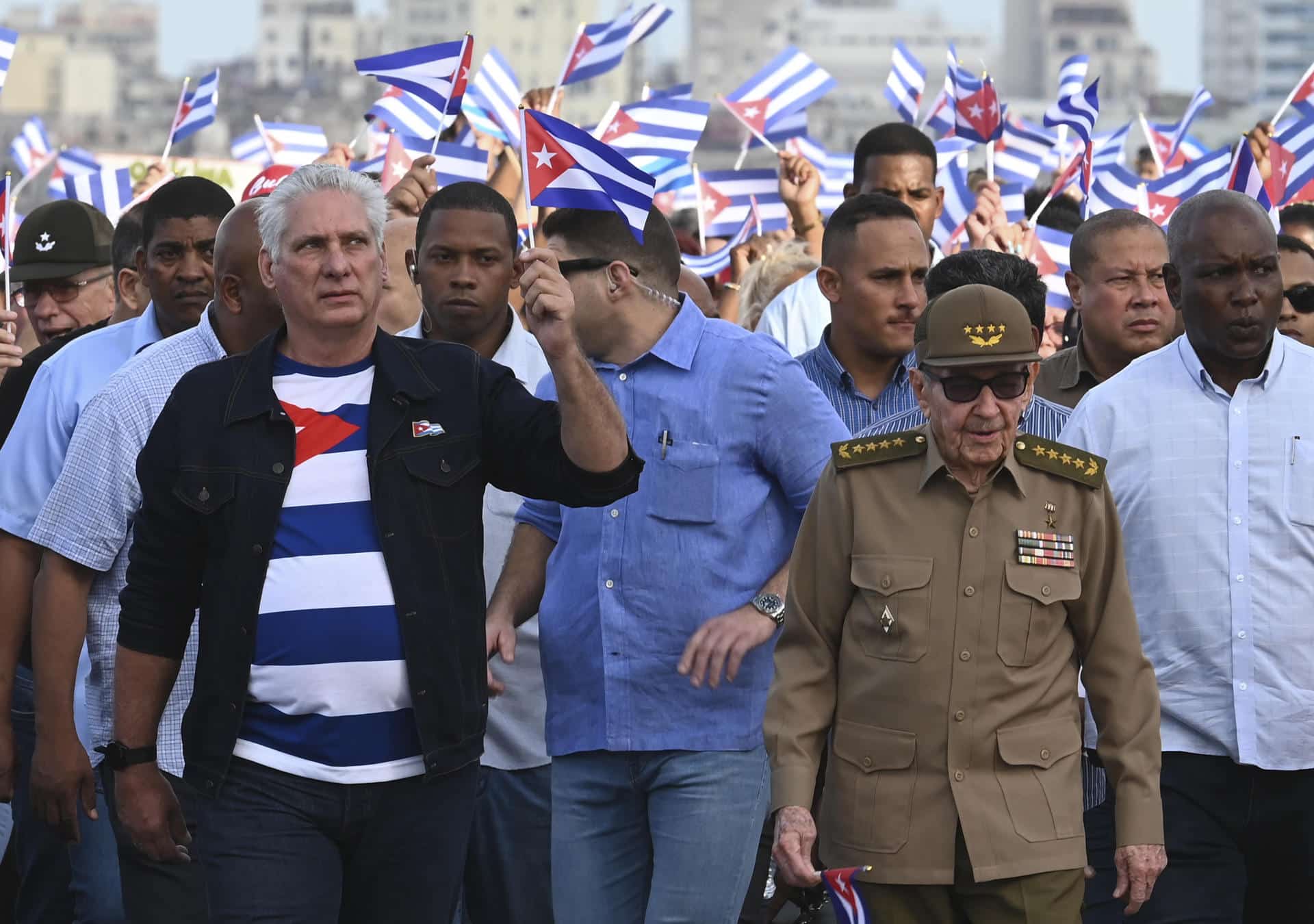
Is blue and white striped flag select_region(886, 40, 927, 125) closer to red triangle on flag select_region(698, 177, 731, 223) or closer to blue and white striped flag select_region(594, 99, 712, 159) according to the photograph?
red triangle on flag select_region(698, 177, 731, 223)

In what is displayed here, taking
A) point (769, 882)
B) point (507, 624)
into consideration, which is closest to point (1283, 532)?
point (507, 624)

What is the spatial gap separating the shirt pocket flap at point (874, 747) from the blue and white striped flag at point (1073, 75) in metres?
8.63

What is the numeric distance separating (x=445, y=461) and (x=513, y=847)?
206 cm

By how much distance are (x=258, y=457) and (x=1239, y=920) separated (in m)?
2.37

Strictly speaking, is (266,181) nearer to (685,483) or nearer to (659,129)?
(659,129)

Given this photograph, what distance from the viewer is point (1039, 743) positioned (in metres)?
4.47

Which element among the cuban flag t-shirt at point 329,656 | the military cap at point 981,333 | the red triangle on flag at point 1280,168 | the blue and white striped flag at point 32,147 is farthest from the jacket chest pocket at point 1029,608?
the blue and white striped flag at point 32,147

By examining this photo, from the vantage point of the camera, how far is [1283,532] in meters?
5.22

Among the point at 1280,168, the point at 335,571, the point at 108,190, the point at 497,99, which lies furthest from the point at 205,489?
the point at 108,190

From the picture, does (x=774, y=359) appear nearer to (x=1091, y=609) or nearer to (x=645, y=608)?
(x=645, y=608)

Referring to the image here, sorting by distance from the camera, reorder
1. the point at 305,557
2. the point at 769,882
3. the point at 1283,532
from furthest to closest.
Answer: the point at 769,882
the point at 1283,532
the point at 305,557

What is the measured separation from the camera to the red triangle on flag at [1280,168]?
1071 cm

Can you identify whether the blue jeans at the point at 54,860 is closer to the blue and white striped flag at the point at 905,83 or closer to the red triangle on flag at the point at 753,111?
the red triangle on flag at the point at 753,111

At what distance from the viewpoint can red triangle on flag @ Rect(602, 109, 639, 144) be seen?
1088 cm
